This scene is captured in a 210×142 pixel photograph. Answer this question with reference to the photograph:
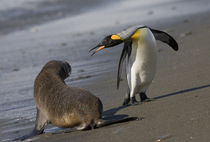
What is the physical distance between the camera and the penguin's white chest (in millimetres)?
5699

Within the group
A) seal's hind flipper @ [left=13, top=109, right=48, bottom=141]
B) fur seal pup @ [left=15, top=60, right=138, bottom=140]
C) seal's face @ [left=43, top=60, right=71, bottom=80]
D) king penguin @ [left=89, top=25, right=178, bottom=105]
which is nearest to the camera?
fur seal pup @ [left=15, top=60, right=138, bottom=140]

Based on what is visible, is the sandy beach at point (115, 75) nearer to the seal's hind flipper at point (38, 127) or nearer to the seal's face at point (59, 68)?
the seal's hind flipper at point (38, 127)

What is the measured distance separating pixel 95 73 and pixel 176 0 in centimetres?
1372

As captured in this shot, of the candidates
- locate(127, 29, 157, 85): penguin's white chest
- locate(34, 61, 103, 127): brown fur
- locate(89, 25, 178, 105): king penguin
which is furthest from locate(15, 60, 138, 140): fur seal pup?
locate(127, 29, 157, 85): penguin's white chest

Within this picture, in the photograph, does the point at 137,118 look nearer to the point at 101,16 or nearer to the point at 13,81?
the point at 13,81

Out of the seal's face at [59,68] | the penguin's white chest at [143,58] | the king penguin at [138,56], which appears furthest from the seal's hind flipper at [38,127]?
the penguin's white chest at [143,58]

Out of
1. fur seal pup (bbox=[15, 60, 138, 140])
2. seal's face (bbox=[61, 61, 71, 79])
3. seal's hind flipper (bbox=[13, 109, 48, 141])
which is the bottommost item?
seal's hind flipper (bbox=[13, 109, 48, 141])

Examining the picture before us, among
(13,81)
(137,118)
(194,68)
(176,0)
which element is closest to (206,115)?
(137,118)

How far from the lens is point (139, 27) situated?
564cm

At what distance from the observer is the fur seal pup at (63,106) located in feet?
15.8

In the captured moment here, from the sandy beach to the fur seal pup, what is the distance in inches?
5.1

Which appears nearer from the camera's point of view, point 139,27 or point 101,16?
point 139,27

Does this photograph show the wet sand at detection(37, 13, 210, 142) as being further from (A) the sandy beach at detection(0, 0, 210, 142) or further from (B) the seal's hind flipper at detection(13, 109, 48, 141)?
(B) the seal's hind flipper at detection(13, 109, 48, 141)

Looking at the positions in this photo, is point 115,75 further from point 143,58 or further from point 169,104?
point 169,104
